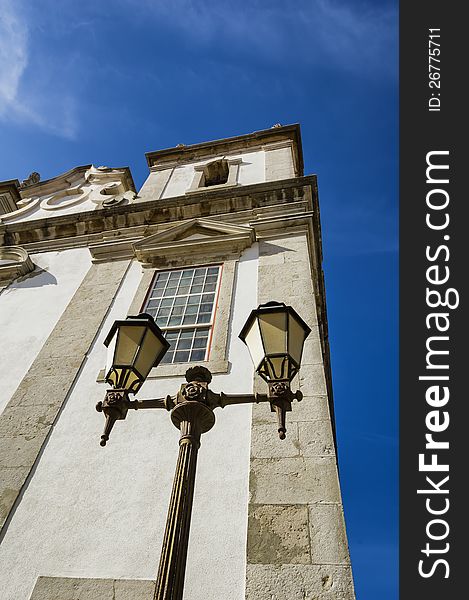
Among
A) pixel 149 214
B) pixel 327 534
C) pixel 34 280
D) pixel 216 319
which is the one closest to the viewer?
pixel 327 534

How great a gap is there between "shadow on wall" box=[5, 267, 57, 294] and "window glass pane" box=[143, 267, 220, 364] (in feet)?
Answer: 7.78

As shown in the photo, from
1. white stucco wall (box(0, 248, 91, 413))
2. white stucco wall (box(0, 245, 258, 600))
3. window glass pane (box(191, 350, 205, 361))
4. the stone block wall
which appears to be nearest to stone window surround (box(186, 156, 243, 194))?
white stucco wall (box(0, 248, 91, 413))

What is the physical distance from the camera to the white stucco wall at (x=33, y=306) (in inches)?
269

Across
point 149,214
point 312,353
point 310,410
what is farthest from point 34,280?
point 310,410

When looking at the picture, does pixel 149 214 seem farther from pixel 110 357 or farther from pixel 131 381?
pixel 131 381

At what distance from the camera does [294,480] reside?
14.2 feet

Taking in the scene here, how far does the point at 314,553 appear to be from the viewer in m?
3.71

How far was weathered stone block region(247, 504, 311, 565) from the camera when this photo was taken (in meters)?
3.77

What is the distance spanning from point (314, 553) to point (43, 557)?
2.62 meters

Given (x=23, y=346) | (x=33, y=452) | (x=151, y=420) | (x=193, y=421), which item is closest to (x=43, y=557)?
(x=33, y=452)

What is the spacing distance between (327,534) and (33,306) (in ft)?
21.5

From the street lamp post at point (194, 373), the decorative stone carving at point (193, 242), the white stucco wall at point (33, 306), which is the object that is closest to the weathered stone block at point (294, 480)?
the street lamp post at point (194, 373)

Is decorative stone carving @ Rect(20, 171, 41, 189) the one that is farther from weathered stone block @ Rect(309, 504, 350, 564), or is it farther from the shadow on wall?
weathered stone block @ Rect(309, 504, 350, 564)

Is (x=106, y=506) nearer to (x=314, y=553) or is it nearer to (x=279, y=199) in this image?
(x=314, y=553)
